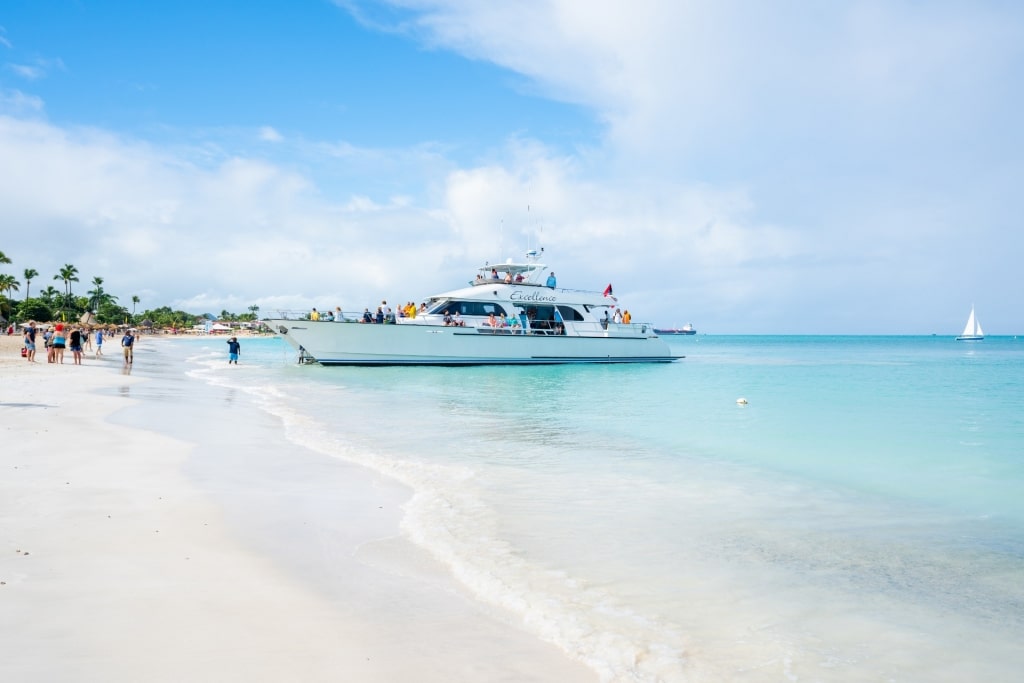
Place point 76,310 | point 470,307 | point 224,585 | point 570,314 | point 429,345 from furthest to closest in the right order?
point 76,310, point 570,314, point 470,307, point 429,345, point 224,585

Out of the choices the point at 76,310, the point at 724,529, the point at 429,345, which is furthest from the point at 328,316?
the point at 76,310

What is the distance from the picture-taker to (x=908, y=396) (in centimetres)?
2238

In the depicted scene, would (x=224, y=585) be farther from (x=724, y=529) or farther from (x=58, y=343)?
(x=58, y=343)

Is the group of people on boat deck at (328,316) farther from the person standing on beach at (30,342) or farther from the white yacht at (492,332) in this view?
the person standing on beach at (30,342)

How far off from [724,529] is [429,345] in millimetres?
24080

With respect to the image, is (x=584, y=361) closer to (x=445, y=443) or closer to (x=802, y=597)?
(x=445, y=443)

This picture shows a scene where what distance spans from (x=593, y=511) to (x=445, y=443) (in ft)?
15.5

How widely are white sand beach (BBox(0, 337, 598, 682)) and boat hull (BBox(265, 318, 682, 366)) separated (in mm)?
20269

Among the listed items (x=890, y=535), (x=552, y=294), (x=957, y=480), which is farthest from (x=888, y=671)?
(x=552, y=294)

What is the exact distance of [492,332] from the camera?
102 ft

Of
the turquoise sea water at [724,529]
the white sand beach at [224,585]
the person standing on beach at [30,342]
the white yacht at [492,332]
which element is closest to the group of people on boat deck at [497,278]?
the white yacht at [492,332]

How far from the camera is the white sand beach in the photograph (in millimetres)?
3412

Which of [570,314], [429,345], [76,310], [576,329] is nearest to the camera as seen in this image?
[429,345]

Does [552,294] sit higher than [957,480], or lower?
higher
